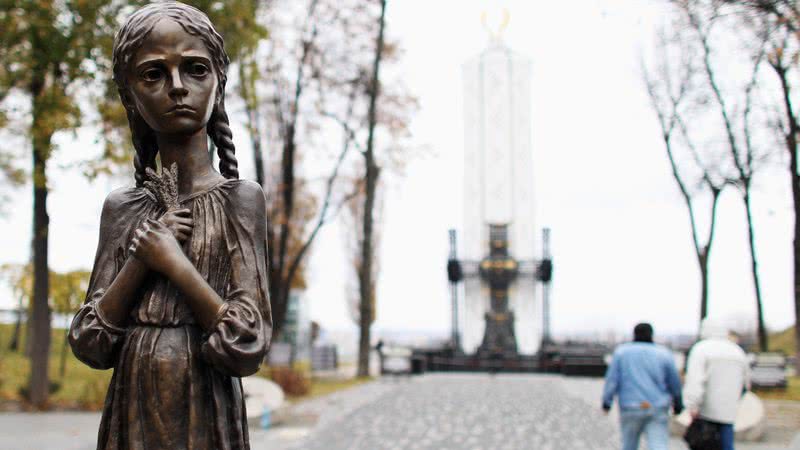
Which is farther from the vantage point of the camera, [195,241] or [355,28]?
[355,28]

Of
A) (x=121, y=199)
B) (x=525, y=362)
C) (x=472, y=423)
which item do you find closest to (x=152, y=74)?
(x=121, y=199)

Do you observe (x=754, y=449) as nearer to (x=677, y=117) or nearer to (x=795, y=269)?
(x=795, y=269)

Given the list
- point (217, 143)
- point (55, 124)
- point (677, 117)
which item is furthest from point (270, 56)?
point (217, 143)

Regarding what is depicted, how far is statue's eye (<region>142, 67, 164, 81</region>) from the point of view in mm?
2838

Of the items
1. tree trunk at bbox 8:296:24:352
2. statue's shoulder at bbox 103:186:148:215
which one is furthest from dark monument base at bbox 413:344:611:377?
statue's shoulder at bbox 103:186:148:215

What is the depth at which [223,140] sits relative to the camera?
10.7ft

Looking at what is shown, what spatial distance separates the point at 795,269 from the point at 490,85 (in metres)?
21.0

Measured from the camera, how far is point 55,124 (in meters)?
15.9

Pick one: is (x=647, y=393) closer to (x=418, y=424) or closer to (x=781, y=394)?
(x=418, y=424)

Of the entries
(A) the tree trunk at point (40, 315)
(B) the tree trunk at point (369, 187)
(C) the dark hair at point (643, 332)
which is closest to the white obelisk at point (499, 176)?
(B) the tree trunk at point (369, 187)

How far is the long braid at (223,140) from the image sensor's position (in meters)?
3.24

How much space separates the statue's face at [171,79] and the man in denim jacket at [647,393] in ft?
20.6

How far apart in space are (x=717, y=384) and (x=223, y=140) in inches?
238

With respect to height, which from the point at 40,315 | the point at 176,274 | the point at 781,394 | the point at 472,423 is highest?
the point at 40,315
